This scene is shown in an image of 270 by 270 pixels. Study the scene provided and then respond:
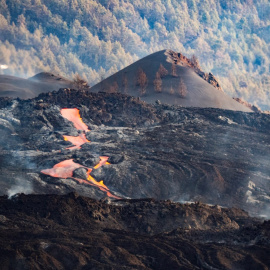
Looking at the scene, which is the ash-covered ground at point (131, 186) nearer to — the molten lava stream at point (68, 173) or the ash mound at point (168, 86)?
the molten lava stream at point (68, 173)

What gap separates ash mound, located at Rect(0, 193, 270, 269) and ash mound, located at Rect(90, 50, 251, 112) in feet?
159

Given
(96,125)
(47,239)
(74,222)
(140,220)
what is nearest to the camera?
(47,239)

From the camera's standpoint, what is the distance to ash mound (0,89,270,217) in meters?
50.0

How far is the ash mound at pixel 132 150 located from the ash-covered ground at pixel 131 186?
11 cm

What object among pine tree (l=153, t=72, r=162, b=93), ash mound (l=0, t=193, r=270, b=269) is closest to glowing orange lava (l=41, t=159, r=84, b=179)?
ash mound (l=0, t=193, r=270, b=269)

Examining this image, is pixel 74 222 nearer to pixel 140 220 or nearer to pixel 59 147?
pixel 140 220

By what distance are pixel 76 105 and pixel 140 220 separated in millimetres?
36345

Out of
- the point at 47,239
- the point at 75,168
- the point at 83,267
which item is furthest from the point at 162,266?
the point at 75,168

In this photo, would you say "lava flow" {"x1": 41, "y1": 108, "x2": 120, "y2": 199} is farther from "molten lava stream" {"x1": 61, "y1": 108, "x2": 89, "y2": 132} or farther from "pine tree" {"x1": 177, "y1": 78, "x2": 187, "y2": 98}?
"pine tree" {"x1": 177, "y1": 78, "x2": 187, "y2": 98}

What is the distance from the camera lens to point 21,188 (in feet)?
148

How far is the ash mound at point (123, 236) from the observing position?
27.7m

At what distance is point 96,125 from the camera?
6781 centimetres

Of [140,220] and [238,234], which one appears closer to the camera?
Answer: [238,234]

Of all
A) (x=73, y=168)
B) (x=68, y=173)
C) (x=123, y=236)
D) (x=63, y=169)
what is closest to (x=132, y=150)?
(x=73, y=168)
